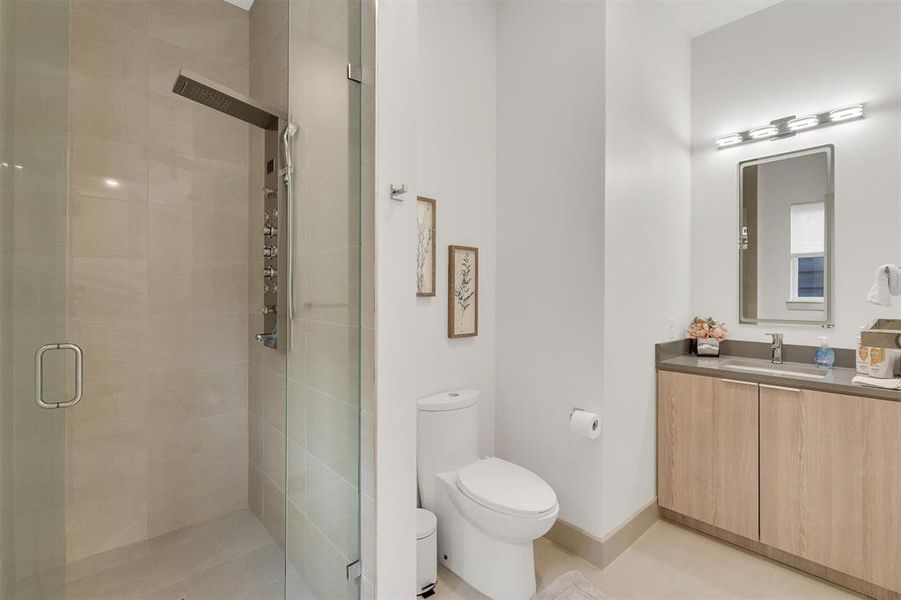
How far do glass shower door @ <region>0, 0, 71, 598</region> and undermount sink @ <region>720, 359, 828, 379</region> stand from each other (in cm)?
272

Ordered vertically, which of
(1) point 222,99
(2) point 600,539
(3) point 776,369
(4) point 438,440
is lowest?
(2) point 600,539

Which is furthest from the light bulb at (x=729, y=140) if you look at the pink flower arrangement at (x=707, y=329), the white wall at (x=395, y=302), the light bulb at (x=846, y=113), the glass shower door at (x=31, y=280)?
the glass shower door at (x=31, y=280)

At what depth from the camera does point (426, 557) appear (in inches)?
67.0

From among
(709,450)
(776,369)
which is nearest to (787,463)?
(709,450)

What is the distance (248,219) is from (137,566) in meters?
1.57

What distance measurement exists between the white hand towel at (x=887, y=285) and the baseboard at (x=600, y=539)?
1.47 metres

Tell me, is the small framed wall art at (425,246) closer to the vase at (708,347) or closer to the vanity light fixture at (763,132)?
the vase at (708,347)

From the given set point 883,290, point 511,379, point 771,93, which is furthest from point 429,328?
point 771,93

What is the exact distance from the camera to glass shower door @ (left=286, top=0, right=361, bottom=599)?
51.8 inches

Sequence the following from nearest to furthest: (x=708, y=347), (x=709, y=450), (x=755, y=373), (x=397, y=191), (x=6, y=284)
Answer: (x=6, y=284) < (x=397, y=191) < (x=755, y=373) < (x=709, y=450) < (x=708, y=347)

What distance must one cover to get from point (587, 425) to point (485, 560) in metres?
0.72

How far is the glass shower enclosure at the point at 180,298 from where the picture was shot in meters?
1.04

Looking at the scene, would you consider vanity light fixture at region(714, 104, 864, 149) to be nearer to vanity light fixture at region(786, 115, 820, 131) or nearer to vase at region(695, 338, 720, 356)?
vanity light fixture at region(786, 115, 820, 131)

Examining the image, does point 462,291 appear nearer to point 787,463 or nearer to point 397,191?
point 397,191
